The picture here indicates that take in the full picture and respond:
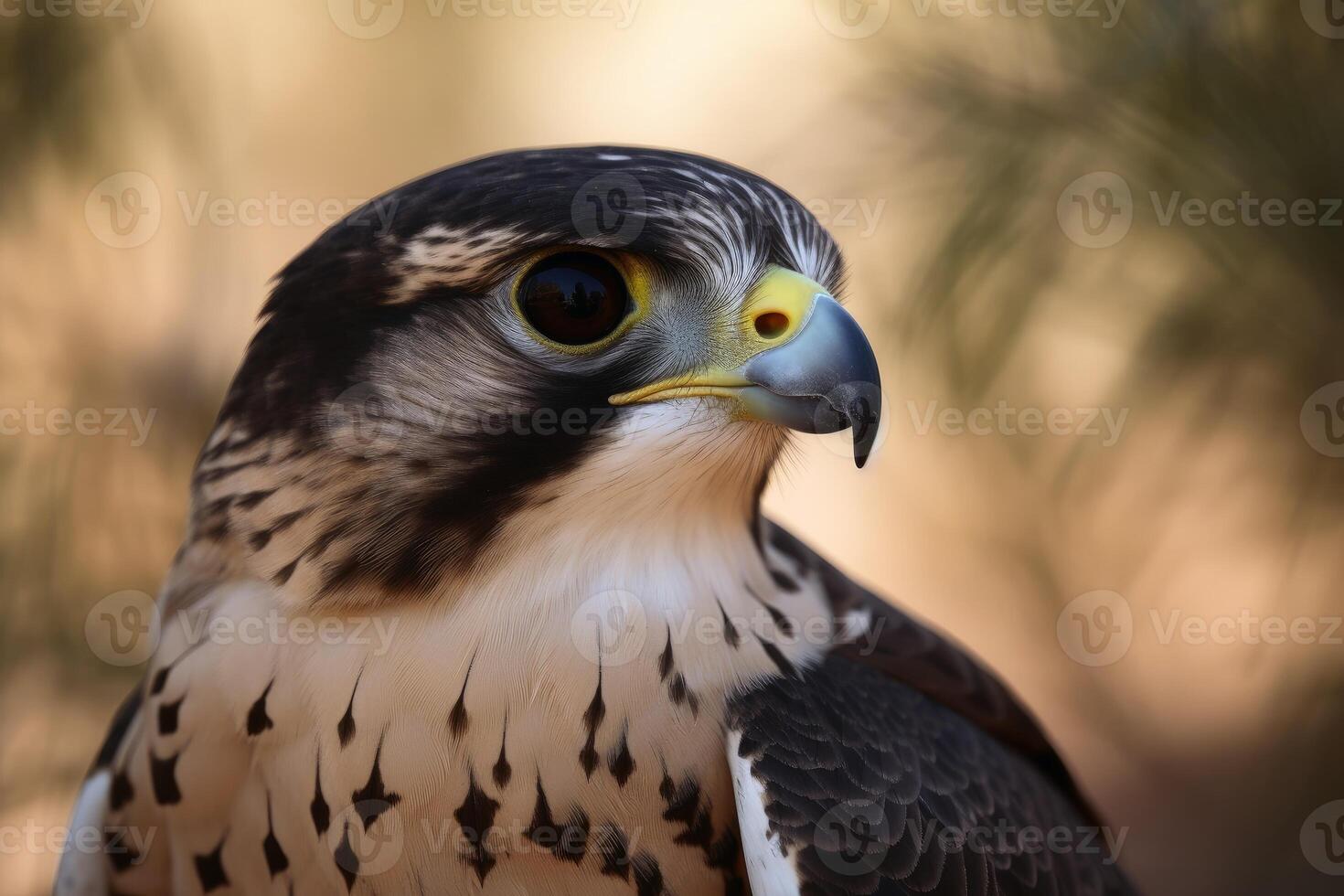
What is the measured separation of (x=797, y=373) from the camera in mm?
1769

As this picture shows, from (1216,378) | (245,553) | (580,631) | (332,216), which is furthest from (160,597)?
(332,216)

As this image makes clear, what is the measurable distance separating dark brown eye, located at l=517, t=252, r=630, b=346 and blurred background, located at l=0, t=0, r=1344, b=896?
35.3 inches

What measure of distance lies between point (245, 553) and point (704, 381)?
861 mm

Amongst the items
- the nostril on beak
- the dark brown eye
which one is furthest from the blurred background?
the dark brown eye

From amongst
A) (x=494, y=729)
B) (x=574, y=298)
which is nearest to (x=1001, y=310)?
(x=574, y=298)

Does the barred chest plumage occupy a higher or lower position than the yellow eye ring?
lower

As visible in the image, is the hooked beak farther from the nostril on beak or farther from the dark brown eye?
the dark brown eye

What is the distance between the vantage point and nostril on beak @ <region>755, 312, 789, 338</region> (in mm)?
1850

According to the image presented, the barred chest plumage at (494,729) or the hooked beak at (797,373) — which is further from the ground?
the hooked beak at (797,373)

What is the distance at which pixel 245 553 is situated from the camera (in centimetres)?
196

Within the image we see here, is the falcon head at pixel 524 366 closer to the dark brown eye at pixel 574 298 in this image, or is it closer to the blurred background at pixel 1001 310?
the dark brown eye at pixel 574 298

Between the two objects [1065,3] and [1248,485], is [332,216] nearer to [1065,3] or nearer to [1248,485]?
[1065,3]

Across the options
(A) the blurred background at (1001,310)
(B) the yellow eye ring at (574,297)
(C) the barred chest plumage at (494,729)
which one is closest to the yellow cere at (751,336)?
(B) the yellow eye ring at (574,297)

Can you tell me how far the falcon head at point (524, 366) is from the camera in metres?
1.82
